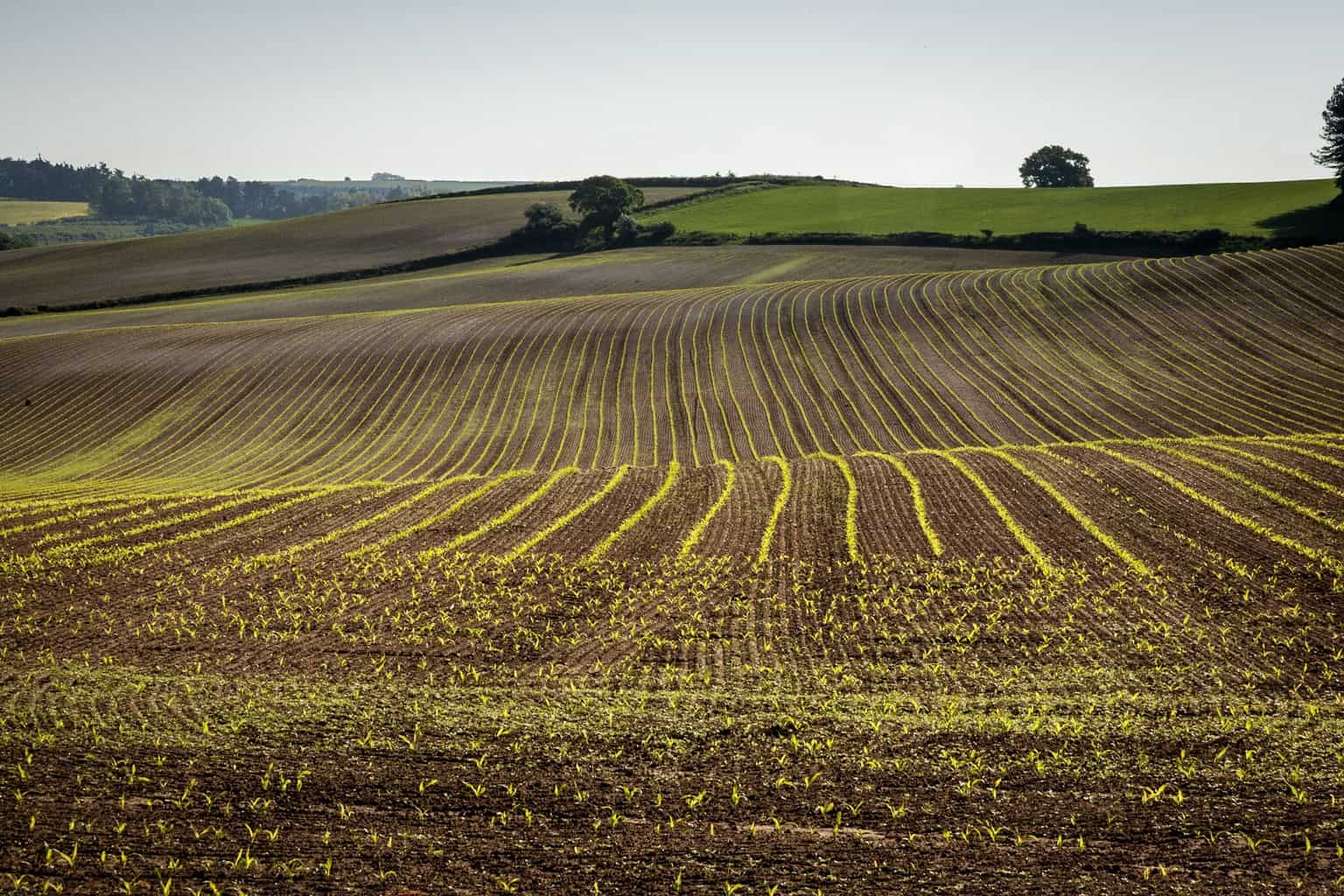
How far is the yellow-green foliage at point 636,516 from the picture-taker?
1941 centimetres

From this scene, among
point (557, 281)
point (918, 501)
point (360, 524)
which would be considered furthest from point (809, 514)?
point (557, 281)

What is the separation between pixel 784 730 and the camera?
37.4ft

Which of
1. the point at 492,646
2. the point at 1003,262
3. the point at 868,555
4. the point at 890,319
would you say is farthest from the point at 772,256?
the point at 492,646

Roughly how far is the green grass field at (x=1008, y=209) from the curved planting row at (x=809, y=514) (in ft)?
194

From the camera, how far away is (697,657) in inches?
552

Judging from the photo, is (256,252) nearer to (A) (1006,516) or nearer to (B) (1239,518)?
(A) (1006,516)

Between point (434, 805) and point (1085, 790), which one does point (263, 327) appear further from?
point (1085, 790)

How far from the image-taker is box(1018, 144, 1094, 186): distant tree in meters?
133

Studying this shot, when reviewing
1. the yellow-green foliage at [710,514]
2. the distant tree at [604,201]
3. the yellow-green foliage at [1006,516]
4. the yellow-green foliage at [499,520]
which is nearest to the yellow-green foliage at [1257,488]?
the yellow-green foliage at [1006,516]

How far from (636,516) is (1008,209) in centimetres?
8103

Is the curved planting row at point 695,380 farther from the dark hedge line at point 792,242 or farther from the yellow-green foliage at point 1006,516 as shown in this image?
the dark hedge line at point 792,242

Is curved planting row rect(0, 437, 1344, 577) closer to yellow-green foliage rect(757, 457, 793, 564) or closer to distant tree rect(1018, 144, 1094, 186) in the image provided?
yellow-green foliage rect(757, 457, 793, 564)

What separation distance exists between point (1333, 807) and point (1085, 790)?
7.72ft

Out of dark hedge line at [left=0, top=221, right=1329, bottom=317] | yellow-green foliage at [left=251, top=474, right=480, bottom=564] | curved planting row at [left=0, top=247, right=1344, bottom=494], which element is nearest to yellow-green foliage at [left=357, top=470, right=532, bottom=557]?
yellow-green foliage at [left=251, top=474, right=480, bottom=564]
